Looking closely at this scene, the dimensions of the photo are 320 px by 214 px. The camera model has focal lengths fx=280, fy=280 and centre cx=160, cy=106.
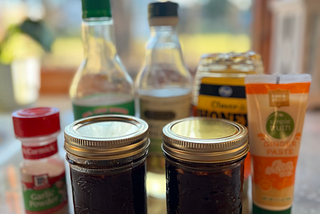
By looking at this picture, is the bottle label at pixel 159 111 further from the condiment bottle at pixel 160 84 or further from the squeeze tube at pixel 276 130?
the squeeze tube at pixel 276 130

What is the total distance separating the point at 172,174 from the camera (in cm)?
41

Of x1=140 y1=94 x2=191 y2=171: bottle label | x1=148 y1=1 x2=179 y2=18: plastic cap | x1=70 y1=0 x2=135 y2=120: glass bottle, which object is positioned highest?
x1=148 y1=1 x2=179 y2=18: plastic cap

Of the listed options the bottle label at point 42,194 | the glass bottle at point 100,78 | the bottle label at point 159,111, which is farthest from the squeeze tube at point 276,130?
the bottle label at point 42,194

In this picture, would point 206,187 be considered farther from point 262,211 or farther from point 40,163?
point 40,163

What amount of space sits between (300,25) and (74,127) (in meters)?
0.87

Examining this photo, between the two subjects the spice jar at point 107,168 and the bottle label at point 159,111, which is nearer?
the spice jar at point 107,168

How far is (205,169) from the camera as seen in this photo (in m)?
0.38

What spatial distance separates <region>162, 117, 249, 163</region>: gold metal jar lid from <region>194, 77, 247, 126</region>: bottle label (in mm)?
98

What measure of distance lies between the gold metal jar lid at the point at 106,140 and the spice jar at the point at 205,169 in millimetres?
42

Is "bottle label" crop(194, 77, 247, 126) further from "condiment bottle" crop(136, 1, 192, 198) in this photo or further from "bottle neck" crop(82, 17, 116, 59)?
"bottle neck" crop(82, 17, 116, 59)

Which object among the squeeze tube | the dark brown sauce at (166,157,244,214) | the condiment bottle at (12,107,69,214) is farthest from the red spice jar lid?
the squeeze tube

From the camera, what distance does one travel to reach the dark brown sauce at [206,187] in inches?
15.1

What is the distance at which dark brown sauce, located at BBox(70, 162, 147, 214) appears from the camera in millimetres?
385

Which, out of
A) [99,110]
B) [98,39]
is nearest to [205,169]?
[99,110]
